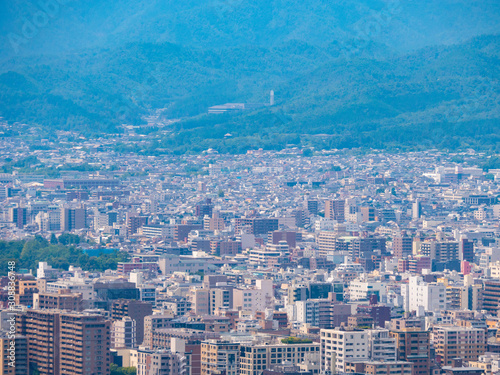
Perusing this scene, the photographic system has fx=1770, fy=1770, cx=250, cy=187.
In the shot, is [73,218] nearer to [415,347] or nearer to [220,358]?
[415,347]

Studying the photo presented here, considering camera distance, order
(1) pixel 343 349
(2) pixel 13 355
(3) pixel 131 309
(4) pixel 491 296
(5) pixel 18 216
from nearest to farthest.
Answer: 1. (1) pixel 343 349
2. (2) pixel 13 355
3. (3) pixel 131 309
4. (4) pixel 491 296
5. (5) pixel 18 216

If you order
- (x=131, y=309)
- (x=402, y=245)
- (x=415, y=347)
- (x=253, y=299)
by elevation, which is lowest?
(x=415, y=347)

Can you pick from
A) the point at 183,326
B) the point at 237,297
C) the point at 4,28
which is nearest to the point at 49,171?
the point at 4,28

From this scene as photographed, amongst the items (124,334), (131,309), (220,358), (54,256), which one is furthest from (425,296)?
(54,256)

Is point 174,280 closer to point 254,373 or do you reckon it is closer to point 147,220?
point 254,373

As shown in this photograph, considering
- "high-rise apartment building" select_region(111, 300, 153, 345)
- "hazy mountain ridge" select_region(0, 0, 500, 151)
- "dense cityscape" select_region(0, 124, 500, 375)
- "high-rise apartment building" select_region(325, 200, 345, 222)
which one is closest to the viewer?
"dense cityscape" select_region(0, 124, 500, 375)

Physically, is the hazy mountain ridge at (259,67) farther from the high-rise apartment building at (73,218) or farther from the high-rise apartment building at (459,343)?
the high-rise apartment building at (459,343)

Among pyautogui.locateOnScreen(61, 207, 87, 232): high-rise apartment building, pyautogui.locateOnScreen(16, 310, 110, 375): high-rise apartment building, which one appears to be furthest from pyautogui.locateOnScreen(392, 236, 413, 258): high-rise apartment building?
pyautogui.locateOnScreen(16, 310, 110, 375): high-rise apartment building

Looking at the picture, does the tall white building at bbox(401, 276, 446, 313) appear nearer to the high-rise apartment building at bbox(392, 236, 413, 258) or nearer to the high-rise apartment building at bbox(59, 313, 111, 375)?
the high-rise apartment building at bbox(59, 313, 111, 375)
